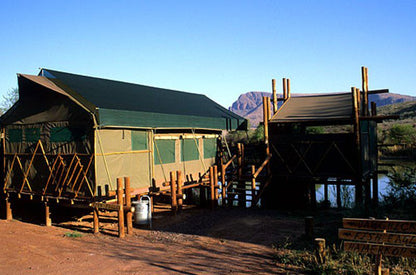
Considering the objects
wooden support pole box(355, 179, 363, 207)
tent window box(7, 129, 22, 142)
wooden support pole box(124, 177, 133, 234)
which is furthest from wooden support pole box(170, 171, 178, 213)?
wooden support pole box(355, 179, 363, 207)

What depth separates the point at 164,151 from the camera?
13.7m

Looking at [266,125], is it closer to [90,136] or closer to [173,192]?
[173,192]

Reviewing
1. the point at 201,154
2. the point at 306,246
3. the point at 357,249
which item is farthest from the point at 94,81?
the point at 357,249

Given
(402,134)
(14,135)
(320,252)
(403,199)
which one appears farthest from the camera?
(402,134)

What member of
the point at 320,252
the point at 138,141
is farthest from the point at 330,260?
the point at 138,141

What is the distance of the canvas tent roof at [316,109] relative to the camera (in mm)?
13430

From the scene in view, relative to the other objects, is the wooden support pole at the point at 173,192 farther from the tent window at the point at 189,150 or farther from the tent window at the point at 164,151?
the tent window at the point at 189,150

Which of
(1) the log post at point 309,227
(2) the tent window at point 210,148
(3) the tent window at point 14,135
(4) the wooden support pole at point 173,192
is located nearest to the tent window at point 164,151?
(4) the wooden support pole at point 173,192

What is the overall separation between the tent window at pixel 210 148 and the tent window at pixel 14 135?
307 inches

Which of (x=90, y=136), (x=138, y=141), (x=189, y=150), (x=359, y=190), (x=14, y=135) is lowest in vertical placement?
(x=359, y=190)

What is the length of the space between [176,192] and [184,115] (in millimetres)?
3137

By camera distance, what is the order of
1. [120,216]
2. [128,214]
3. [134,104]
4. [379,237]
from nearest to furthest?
1. [379,237]
2. [120,216]
3. [128,214]
4. [134,104]

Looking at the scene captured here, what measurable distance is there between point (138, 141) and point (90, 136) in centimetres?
186

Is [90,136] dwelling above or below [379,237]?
above
